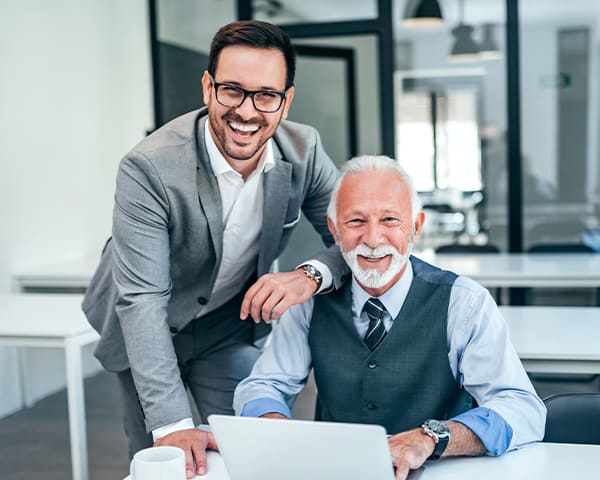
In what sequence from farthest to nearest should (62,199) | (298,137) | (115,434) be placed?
(62,199), (115,434), (298,137)

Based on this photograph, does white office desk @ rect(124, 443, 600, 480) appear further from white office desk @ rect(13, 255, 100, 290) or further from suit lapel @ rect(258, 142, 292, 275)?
white office desk @ rect(13, 255, 100, 290)

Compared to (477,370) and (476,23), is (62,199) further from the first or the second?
(477,370)

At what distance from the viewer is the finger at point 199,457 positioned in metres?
1.46

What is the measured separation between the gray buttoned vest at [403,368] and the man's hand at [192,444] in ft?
1.23

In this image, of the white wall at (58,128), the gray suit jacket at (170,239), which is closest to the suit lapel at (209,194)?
the gray suit jacket at (170,239)

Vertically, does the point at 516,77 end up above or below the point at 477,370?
above

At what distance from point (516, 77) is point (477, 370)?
4.09m

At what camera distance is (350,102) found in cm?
576

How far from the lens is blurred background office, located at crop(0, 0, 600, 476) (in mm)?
5035

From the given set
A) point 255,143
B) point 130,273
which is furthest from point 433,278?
point 130,273

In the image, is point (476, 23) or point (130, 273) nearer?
point (130, 273)

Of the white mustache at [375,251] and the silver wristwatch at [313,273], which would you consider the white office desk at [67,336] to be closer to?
the silver wristwatch at [313,273]

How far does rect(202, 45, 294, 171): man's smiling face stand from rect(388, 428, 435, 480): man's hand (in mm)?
742

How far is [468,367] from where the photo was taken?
1.71 m
